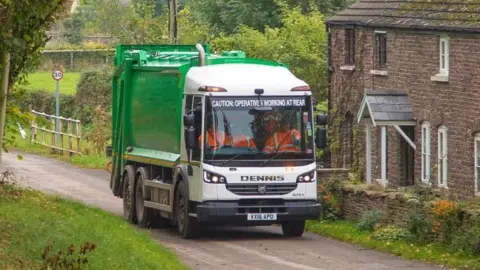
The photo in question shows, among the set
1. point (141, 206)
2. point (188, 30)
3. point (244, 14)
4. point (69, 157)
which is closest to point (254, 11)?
point (244, 14)

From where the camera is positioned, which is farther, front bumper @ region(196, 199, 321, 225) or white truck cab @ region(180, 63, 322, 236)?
white truck cab @ region(180, 63, 322, 236)

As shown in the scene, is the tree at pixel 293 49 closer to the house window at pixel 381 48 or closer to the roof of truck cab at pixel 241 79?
the house window at pixel 381 48

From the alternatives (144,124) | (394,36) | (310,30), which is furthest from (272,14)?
(144,124)

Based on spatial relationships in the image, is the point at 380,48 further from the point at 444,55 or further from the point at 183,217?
the point at 183,217

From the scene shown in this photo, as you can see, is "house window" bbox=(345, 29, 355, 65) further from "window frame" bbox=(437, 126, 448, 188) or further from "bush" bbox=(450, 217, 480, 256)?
"bush" bbox=(450, 217, 480, 256)

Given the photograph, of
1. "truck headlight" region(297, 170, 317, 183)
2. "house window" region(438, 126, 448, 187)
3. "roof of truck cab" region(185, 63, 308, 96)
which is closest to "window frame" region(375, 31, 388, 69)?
"house window" region(438, 126, 448, 187)

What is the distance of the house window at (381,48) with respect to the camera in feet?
116

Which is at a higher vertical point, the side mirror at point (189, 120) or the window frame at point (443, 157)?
the side mirror at point (189, 120)

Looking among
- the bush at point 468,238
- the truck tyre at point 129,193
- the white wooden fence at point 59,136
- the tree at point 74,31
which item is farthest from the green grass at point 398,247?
the tree at point 74,31

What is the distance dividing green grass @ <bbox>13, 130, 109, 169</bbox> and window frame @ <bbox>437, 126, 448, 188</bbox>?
12650 mm

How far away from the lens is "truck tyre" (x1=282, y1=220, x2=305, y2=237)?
24.2 meters

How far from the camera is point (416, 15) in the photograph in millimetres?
33250

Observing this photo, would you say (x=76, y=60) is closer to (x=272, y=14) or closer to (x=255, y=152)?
(x=272, y=14)

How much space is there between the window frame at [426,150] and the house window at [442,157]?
52 cm
